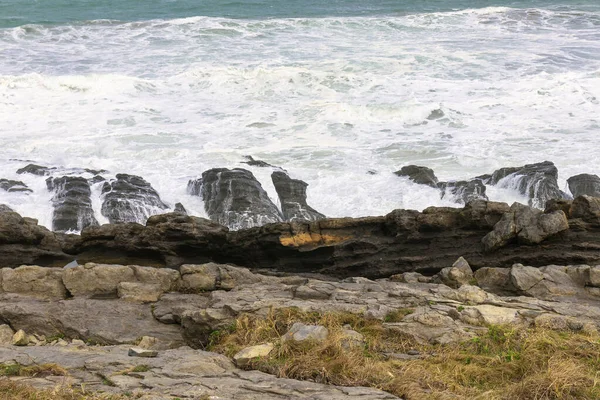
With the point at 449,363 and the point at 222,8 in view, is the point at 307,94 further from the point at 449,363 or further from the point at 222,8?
the point at 449,363

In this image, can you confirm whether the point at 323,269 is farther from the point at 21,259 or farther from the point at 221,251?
the point at 21,259

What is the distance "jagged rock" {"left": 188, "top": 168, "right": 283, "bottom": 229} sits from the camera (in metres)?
15.6

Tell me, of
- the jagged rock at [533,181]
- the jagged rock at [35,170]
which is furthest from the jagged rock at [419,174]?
the jagged rock at [35,170]

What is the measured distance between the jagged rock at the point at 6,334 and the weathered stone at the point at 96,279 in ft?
3.77

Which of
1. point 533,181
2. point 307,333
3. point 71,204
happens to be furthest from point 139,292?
point 533,181

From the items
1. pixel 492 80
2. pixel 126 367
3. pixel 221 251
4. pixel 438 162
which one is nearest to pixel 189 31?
pixel 492 80

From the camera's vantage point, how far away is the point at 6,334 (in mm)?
9711

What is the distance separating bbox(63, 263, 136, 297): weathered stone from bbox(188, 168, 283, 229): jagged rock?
4575 millimetres

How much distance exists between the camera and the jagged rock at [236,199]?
15.6 m

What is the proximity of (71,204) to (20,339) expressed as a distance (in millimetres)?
6674

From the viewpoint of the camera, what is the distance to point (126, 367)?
304 inches

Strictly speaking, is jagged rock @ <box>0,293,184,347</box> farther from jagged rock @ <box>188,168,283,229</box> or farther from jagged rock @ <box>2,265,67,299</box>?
jagged rock @ <box>188,168,283,229</box>

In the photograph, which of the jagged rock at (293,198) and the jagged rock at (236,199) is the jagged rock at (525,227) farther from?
the jagged rock at (236,199)

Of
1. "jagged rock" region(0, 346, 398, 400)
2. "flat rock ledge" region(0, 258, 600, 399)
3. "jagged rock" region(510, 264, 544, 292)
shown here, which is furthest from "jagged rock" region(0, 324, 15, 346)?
"jagged rock" region(510, 264, 544, 292)
